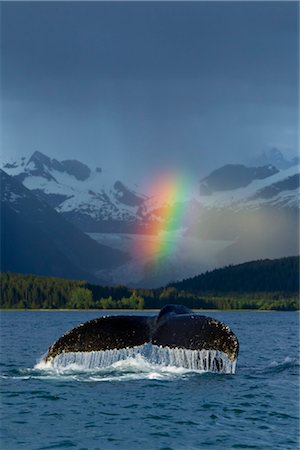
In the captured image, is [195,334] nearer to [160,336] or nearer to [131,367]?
[160,336]

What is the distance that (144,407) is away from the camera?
640 inches

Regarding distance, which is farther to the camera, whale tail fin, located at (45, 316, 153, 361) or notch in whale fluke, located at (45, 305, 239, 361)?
whale tail fin, located at (45, 316, 153, 361)

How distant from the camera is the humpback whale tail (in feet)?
54.0

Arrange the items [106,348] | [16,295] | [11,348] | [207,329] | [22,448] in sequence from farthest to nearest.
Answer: [16,295] < [11,348] < [106,348] < [207,329] < [22,448]

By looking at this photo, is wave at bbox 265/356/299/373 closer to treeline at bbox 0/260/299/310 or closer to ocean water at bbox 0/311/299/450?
ocean water at bbox 0/311/299/450

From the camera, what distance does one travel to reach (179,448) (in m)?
13.3

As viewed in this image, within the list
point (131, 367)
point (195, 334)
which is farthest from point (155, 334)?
point (131, 367)

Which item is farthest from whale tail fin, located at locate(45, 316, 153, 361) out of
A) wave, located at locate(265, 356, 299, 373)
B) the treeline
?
the treeline

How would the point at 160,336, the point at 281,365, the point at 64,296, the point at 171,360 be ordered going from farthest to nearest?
the point at 64,296
the point at 281,365
the point at 171,360
the point at 160,336

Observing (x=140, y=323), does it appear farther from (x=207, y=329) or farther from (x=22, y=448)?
(x=22, y=448)

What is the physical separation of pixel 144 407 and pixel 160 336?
1.62 metres

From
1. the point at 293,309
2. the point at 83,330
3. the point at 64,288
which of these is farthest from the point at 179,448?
the point at 293,309

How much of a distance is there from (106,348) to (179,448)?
15.6ft

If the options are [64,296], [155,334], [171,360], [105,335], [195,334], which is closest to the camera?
[195,334]
